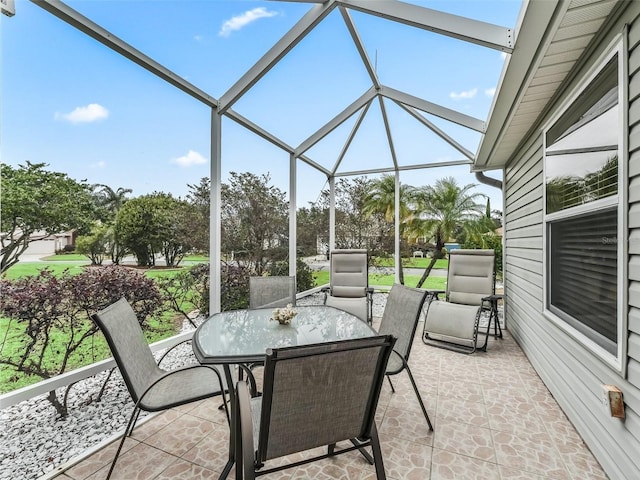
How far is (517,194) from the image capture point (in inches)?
164

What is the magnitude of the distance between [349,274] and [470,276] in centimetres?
187

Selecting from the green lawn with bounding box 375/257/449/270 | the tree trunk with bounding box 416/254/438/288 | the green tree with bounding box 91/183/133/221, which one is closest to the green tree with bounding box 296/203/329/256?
the green lawn with bounding box 375/257/449/270

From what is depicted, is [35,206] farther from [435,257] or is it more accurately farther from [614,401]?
[435,257]

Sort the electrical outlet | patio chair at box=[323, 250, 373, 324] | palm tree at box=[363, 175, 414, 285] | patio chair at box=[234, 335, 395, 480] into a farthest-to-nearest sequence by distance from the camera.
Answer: palm tree at box=[363, 175, 414, 285] → patio chair at box=[323, 250, 373, 324] → the electrical outlet → patio chair at box=[234, 335, 395, 480]

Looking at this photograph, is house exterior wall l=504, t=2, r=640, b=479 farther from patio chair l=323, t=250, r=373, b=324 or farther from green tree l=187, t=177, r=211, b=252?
green tree l=187, t=177, r=211, b=252

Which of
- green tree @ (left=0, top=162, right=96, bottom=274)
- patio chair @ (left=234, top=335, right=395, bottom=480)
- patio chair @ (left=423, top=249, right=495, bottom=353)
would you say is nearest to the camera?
patio chair @ (left=234, top=335, right=395, bottom=480)

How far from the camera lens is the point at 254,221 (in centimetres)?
509

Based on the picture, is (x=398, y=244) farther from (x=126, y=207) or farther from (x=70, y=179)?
(x=70, y=179)

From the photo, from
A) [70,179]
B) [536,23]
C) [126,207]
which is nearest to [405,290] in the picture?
[536,23]

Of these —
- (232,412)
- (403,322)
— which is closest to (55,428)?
(232,412)

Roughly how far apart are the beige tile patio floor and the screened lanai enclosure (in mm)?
1565

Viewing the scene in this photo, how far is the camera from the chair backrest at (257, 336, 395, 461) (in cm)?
122

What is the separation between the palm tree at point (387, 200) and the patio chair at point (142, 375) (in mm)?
5184

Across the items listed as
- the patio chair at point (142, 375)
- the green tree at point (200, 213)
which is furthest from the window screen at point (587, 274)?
the green tree at point (200, 213)
